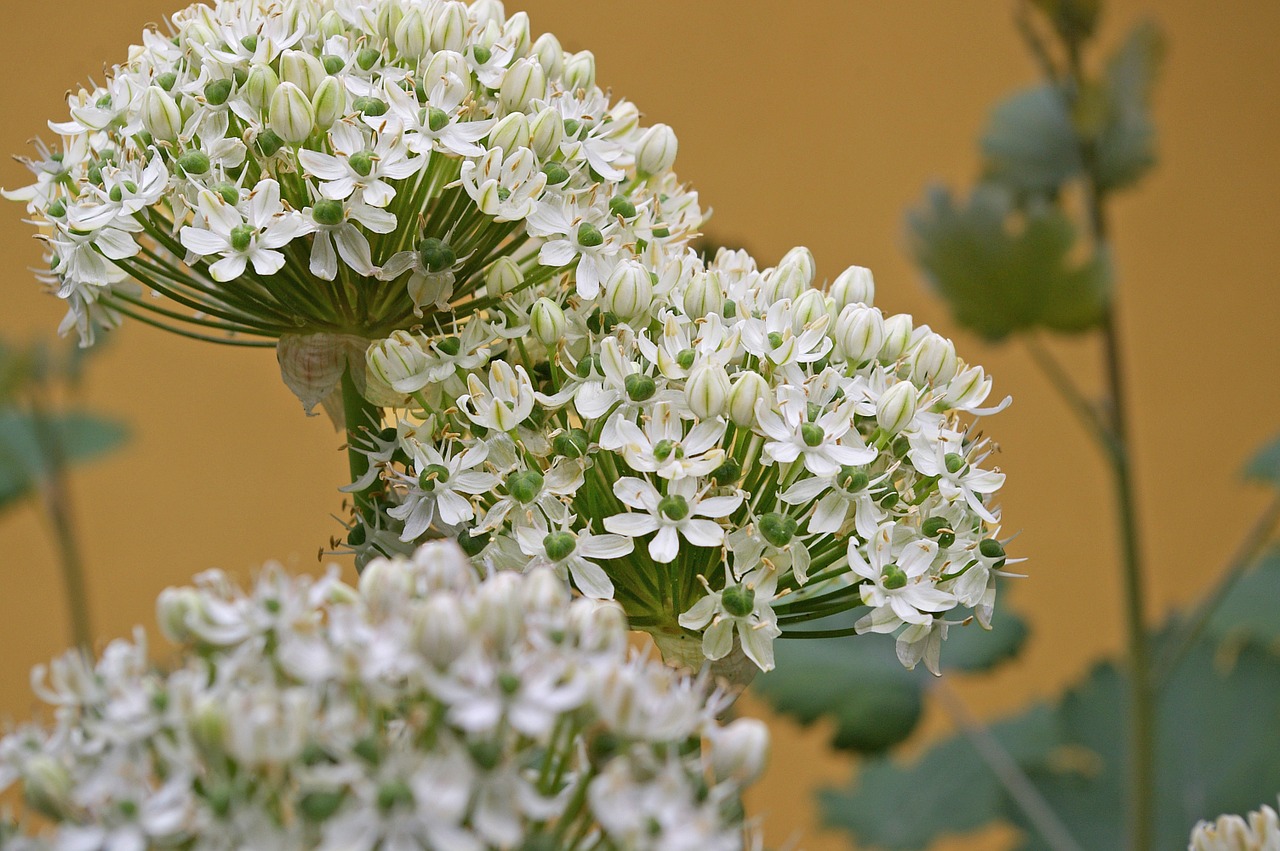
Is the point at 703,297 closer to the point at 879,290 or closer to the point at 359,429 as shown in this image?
the point at 359,429

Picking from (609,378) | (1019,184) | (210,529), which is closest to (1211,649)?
(1019,184)

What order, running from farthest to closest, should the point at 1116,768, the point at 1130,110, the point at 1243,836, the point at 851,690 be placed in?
1. the point at 1116,768
2. the point at 851,690
3. the point at 1130,110
4. the point at 1243,836

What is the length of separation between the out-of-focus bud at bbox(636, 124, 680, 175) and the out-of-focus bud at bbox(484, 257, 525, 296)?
12 centimetres

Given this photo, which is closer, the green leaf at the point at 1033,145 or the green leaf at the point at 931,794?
the green leaf at the point at 1033,145

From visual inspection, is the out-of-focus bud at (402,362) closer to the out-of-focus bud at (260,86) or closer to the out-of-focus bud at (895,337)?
the out-of-focus bud at (260,86)

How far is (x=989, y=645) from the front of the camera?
1.65 meters

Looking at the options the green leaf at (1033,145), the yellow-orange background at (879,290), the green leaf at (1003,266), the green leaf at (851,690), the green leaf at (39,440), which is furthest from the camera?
the yellow-orange background at (879,290)

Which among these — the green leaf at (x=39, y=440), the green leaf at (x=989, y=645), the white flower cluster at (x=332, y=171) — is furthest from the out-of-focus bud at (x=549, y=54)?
the green leaf at (x=39, y=440)

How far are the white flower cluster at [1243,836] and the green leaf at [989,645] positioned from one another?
92 centimetres

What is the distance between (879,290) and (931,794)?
3.60 feet

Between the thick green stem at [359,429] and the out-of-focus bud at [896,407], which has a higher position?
the thick green stem at [359,429]

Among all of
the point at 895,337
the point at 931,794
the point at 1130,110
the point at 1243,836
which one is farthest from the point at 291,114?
the point at 931,794

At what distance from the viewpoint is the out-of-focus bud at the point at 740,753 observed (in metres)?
0.52

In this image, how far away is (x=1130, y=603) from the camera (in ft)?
4.17
